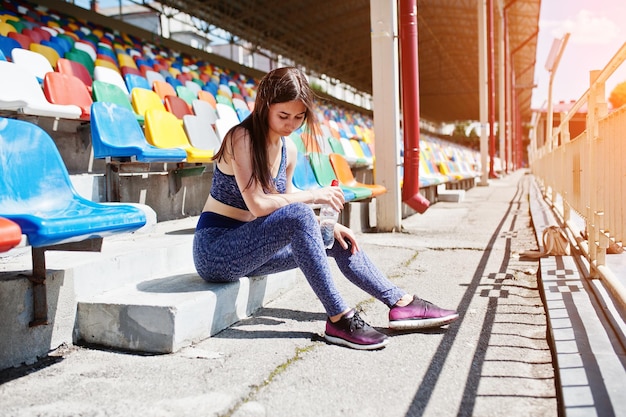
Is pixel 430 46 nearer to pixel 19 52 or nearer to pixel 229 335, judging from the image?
pixel 19 52

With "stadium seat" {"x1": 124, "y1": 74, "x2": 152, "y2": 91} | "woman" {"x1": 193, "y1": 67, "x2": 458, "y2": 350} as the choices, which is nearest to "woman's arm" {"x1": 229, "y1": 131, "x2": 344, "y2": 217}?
"woman" {"x1": 193, "y1": 67, "x2": 458, "y2": 350}

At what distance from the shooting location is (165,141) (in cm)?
376

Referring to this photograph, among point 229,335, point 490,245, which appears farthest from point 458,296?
point 490,245

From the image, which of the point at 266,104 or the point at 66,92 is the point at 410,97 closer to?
the point at 66,92

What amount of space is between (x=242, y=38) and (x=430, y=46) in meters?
10.9

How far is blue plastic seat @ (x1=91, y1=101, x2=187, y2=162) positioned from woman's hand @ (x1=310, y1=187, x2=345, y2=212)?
140 centimetres

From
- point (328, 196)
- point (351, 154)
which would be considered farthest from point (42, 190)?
point (351, 154)

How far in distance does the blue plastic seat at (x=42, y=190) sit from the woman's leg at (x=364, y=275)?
0.69 m

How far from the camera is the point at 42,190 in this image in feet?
5.98

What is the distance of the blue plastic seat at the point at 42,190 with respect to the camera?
5.27 ft

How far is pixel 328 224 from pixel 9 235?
3.43 feet

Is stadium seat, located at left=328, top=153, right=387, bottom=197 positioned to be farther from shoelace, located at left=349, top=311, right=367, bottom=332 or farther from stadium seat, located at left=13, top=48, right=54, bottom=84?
shoelace, located at left=349, top=311, right=367, bottom=332

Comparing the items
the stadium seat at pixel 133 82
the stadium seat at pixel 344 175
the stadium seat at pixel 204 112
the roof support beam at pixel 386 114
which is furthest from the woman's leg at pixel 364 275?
the stadium seat at pixel 133 82

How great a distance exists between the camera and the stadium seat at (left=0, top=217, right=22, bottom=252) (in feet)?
3.85
